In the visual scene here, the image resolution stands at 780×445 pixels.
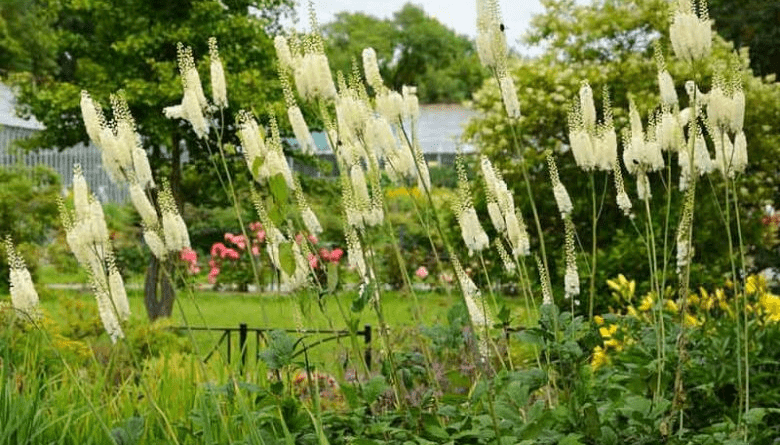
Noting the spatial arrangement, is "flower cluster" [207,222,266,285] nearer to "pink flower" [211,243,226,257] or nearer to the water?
"pink flower" [211,243,226,257]

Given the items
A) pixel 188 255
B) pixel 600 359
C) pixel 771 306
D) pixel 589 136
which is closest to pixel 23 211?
pixel 188 255

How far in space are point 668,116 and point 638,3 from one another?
929 cm

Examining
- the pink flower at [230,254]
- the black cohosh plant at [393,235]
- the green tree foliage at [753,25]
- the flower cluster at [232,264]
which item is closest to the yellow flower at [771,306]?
the black cohosh plant at [393,235]

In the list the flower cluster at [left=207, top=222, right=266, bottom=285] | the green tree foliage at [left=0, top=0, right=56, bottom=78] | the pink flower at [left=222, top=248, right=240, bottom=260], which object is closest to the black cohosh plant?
the pink flower at [left=222, top=248, right=240, bottom=260]

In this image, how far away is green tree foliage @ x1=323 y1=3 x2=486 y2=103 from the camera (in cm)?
4347

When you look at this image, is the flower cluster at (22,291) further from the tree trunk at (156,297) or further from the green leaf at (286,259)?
the tree trunk at (156,297)

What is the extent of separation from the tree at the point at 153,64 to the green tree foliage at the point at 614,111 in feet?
8.78

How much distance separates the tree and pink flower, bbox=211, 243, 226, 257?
2276mm

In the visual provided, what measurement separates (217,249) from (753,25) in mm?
9853

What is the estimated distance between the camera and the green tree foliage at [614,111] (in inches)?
423

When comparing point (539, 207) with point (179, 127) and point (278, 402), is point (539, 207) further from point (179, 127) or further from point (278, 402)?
point (278, 402)

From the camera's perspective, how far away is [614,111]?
34.7 feet

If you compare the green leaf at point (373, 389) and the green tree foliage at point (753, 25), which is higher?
the green tree foliage at point (753, 25)

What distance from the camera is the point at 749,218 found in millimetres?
11891
